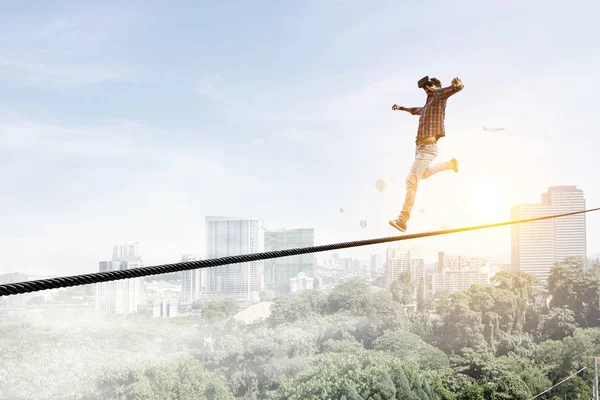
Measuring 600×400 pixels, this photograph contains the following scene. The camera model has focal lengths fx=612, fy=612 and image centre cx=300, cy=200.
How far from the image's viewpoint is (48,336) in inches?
1125

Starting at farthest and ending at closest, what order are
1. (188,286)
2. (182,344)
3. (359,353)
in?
(188,286) → (182,344) → (359,353)

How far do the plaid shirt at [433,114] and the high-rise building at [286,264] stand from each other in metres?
35.6

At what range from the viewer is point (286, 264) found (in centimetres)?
4119

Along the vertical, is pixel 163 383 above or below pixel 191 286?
below

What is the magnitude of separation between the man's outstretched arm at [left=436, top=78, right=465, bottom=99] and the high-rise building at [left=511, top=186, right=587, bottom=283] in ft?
133

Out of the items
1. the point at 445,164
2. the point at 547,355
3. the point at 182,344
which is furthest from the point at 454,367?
the point at 445,164

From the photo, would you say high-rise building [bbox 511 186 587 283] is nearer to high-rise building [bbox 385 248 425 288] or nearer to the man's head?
high-rise building [bbox 385 248 425 288]

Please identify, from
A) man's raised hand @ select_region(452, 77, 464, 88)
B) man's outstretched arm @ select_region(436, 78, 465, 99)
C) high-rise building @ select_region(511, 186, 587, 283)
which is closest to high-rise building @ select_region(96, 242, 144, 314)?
high-rise building @ select_region(511, 186, 587, 283)

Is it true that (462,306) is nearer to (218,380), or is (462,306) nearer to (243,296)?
(218,380)

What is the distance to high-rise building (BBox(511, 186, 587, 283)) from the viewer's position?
4266 centimetres

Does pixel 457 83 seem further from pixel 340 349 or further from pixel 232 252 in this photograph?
pixel 232 252

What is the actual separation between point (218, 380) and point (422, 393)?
8.30 m

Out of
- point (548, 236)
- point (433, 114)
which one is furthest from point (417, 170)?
point (548, 236)

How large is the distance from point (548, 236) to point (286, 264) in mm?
18871
